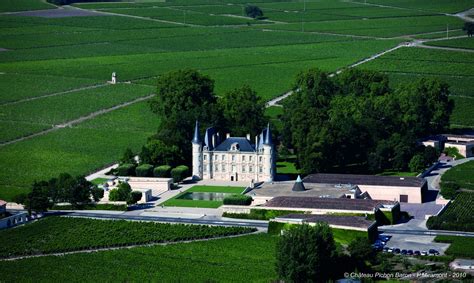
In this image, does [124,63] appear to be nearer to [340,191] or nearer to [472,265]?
[340,191]

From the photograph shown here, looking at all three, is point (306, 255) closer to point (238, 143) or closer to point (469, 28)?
point (238, 143)

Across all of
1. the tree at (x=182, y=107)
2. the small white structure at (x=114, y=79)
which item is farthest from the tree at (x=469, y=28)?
the tree at (x=182, y=107)

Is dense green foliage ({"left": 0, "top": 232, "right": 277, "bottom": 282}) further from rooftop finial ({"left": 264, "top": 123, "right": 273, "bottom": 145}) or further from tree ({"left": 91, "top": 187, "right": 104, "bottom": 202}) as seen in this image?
rooftop finial ({"left": 264, "top": 123, "right": 273, "bottom": 145})

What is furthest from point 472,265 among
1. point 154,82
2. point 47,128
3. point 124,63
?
point 124,63

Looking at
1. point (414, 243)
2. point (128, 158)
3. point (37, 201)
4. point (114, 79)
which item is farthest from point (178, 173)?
point (114, 79)

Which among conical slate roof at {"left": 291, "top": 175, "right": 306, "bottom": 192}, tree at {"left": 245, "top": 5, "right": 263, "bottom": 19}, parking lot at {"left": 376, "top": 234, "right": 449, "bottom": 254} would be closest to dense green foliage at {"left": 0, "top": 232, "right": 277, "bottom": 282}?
parking lot at {"left": 376, "top": 234, "right": 449, "bottom": 254}

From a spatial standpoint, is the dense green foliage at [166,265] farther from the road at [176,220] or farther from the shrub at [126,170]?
the shrub at [126,170]
